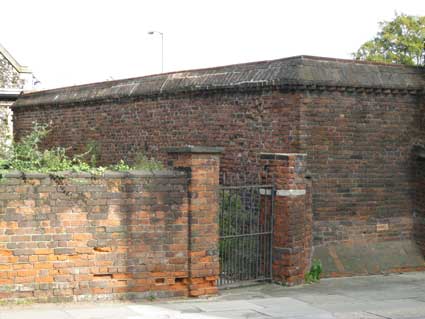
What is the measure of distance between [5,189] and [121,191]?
62.6 inches

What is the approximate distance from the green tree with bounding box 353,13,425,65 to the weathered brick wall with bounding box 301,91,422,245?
89.8ft

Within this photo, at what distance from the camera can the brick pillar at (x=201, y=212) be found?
9703 mm

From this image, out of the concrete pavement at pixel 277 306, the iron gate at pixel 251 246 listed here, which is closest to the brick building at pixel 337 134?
the iron gate at pixel 251 246

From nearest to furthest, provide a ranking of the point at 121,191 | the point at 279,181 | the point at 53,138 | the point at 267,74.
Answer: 1. the point at 121,191
2. the point at 279,181
3. the point at 267,74
4. the point at 53,138

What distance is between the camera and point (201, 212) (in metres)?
9.77

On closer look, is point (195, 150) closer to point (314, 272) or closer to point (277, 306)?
point (277, 306)

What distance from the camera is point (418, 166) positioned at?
13.0 m

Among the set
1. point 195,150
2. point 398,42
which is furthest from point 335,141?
point 398,42

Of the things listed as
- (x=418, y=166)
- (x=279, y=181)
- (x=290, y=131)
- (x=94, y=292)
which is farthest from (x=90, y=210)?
(x=418, y=166)

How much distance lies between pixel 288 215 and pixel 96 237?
352cm

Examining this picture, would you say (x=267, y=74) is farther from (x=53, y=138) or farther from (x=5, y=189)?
(x=53, y=138)

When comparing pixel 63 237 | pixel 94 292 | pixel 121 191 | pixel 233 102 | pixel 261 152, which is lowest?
pixel 94 292

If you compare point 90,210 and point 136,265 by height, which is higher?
point 90,210

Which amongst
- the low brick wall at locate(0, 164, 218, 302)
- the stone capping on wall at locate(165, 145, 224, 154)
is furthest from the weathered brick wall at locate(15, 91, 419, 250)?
the low brick wall at locate(0, 164, 218, 302)
